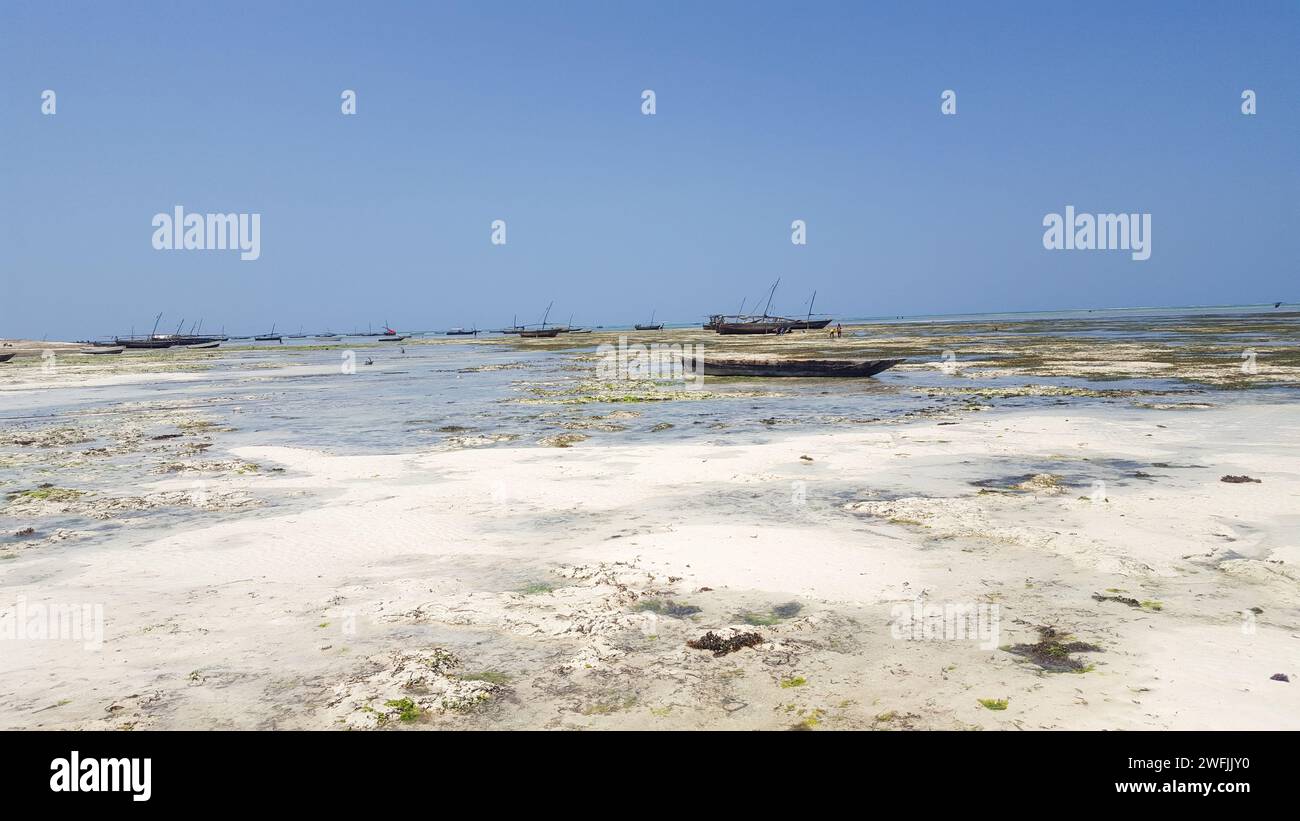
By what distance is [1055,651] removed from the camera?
4992 millimetres

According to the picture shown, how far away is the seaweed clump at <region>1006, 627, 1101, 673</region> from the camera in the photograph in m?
4.73

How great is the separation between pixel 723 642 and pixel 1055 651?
236cm

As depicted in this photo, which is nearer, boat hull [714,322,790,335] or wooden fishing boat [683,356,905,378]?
wooden fishing boat [683,356,905,378]

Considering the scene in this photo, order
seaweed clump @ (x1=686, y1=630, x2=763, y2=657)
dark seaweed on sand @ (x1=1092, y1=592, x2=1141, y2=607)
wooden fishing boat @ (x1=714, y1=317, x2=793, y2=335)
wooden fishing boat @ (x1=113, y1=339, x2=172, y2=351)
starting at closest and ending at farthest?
1. seaweed clump @ (x1=686, y1=630, x2=763, y2=657)
2. dark seaweed on sand @ (x1=1092, y1=592, x2=1141, y2=607)
3. wooden fishing boat @ (x1=714, y1=317, x2=793, y2=335)
4. wooden fishing boat @ (x1=113, y1=339, x2=172, y2=351)

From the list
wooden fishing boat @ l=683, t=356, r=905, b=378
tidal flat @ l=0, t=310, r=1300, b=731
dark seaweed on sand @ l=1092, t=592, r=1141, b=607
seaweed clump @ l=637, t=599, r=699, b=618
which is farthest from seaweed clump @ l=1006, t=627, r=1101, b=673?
wooden fishing boat @ l=683, t=356, r=905, b=378

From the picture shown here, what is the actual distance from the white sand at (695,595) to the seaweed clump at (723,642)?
0.32ft

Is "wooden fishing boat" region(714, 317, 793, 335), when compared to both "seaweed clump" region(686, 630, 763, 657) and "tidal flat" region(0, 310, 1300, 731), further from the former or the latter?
"seaweed clump" region(686, 630, 763, 657)

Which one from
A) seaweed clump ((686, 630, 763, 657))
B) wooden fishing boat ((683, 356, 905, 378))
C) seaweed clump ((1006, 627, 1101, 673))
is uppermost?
wooden fishing boat ((683, 356, 905, 378))

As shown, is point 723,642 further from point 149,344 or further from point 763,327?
point 149,344

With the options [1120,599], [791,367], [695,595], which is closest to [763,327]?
[791,367]

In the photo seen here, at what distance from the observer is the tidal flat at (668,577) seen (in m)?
4.45

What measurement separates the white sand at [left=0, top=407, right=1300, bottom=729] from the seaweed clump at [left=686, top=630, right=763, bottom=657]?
10 cm

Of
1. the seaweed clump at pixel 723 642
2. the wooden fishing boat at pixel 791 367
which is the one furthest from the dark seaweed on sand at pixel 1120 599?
the wooden fishing boat at pixel 791 367

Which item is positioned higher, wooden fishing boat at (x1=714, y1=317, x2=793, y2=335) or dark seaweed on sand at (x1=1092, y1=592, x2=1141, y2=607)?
wooden fishing boat at (x1=714, y1=317, x2=793, y2=335)
